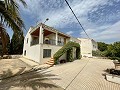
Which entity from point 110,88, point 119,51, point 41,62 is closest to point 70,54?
point 41,62

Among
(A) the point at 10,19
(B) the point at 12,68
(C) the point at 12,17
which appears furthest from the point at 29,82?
(B) the point at 12,68

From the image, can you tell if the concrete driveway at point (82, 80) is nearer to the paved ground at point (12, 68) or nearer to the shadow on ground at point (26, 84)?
the shadow on ground at point (26, 84)

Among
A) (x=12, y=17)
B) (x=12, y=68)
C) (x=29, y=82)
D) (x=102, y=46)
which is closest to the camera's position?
(x=12, y=17)

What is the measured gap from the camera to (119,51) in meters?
11.7

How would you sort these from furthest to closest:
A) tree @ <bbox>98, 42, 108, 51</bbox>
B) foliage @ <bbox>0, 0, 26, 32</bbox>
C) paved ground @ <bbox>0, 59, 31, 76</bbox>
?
tree @ <bbox>98, 42, 108, 51</bbox> → paved ground @ <bbox>0, 59, 31, 76</bbox> → foliage @ <bbox>0, 0, 26, 32</bbox>

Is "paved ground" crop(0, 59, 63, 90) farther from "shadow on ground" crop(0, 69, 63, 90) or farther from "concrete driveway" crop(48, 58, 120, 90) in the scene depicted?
"concrete driveway" crop(48, 58, 120, 90)

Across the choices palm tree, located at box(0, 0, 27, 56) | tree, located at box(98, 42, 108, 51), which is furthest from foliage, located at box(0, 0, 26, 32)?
tree, located at box(98, 42, 108, 51)

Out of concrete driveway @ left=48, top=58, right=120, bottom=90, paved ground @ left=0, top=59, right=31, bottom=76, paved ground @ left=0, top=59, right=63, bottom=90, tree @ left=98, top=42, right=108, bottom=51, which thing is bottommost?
concrete driveway @ left=48, top=58, right=120, bottom=90

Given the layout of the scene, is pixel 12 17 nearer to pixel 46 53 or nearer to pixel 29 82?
pixel 29 82

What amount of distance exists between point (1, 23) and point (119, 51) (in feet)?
40.4

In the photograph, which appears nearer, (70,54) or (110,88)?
(110,88)

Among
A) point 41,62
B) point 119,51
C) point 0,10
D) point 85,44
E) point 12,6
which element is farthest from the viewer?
point 85,44

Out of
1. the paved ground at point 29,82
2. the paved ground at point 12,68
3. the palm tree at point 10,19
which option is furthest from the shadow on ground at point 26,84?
the palm tree at point 10,19

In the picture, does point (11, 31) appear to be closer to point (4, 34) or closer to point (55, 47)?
point (4, 34)
